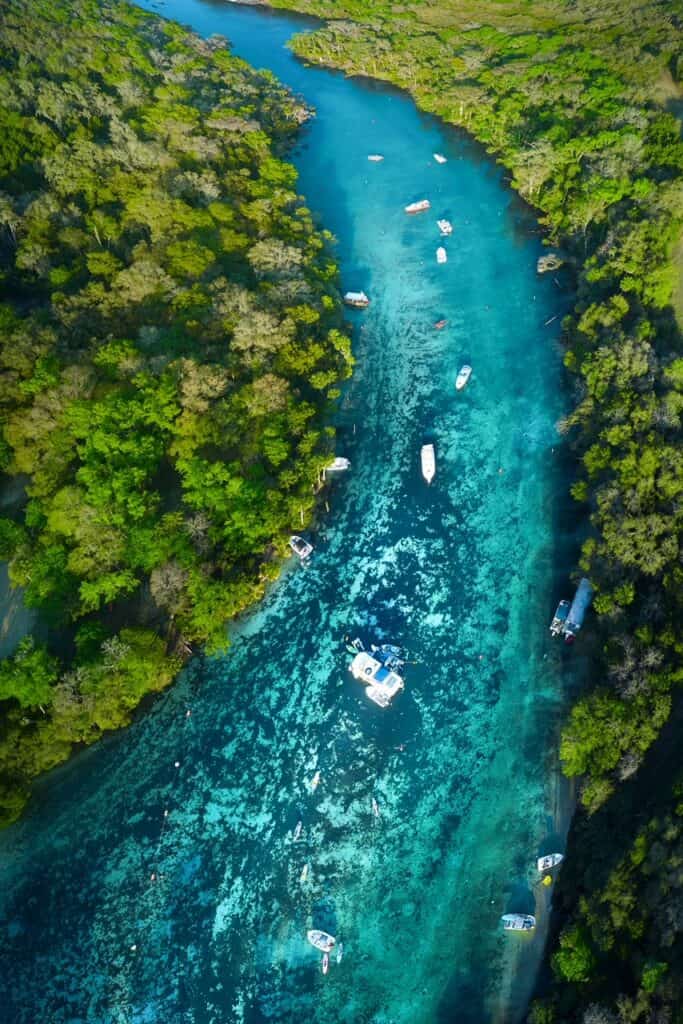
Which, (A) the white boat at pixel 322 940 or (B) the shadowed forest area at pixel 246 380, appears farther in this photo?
(B) the shadowed forest area at pixel 246 380

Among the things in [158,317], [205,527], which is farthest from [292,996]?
[158,317]

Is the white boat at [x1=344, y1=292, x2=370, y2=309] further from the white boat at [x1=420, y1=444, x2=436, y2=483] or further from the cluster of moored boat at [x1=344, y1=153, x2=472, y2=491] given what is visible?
the white boat at [x1=420, y1=444, x2=436, y2=483]

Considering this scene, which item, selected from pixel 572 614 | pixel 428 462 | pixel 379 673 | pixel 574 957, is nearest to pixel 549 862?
pixel 574 957

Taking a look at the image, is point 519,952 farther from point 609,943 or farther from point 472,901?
point 609,943

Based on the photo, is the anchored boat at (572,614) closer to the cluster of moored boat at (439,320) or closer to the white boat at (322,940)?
the cluster of moored boat at (439,320)

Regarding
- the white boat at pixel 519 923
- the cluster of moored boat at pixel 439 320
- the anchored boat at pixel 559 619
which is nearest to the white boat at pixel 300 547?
the cluster of moored boat at pixel 439 320

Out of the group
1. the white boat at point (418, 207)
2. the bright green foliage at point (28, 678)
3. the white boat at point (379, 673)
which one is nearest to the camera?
the bright green foliage at point (28, 678)

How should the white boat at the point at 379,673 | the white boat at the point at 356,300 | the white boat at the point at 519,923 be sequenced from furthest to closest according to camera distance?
1. the white boat at the point at 356,300
2. the white boat at the point at 379,673
3. the white boat at the point at 519,923

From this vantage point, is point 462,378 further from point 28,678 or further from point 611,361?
point 28,678
